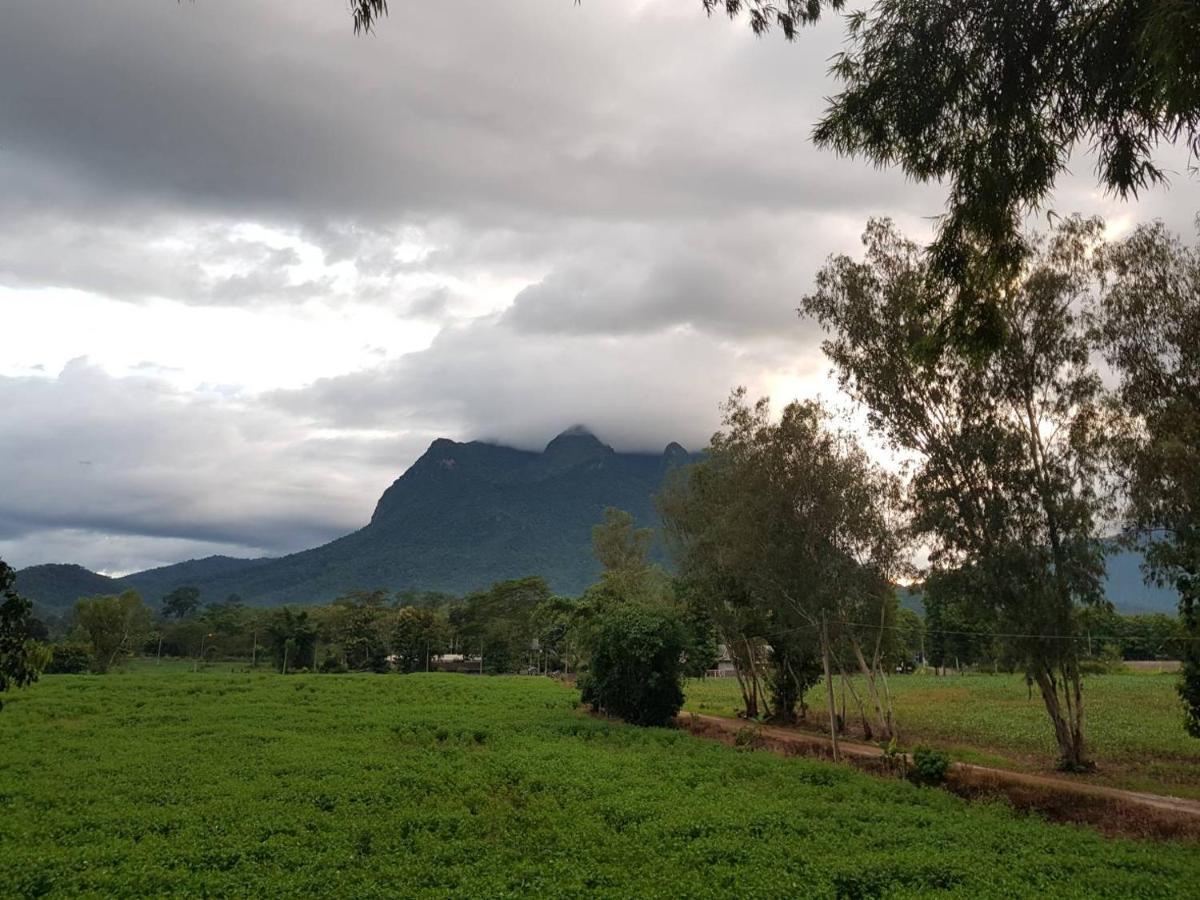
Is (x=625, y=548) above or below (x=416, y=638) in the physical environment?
above

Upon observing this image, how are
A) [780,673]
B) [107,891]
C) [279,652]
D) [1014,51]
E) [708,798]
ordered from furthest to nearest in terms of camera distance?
[279,652] → [780,673] → [708,798] → [107,891] → [1014,51]

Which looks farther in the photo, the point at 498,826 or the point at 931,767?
the point at 931,767

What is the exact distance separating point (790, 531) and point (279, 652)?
2843 inches

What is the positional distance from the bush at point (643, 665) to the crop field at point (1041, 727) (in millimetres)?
8595

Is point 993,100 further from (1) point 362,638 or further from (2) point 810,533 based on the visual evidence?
(1) point 362,638

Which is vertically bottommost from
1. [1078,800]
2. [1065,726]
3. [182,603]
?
[182,603]

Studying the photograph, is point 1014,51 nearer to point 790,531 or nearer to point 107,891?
point 107,891

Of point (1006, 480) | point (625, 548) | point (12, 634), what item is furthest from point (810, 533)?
point (625, 548)

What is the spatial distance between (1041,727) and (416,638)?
64.7 metres

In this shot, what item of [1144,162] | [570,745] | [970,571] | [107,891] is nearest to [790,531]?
[970,571]

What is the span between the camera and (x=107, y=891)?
1024 centimetres

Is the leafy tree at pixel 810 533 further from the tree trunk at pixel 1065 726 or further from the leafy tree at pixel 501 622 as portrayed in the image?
the leafy tree at pixel 501 622

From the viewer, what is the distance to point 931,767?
63.8 feet

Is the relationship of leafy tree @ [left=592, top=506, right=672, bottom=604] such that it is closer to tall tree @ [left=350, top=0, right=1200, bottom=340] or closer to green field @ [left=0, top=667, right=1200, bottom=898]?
green field @ [left=0, top=667, right=1200, bottom=898]
